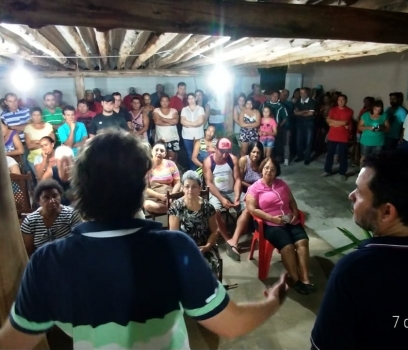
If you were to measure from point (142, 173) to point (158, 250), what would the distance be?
22 centimetres

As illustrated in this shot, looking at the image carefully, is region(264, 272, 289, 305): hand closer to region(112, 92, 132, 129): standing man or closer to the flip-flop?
the flip-flop

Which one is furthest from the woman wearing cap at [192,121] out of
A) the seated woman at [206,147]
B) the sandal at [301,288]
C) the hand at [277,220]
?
the sandal at [301,288]

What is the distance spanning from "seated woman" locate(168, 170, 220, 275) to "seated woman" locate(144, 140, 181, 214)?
0.95m

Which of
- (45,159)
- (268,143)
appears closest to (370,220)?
(45,159)

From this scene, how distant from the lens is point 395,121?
5.62 m

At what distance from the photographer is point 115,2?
172cm

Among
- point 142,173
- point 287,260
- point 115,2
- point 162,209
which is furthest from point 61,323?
point 162,209

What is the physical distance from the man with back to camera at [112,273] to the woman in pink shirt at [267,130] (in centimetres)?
555

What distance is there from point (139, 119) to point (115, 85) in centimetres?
291

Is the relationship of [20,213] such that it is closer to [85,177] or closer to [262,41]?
[85,177]

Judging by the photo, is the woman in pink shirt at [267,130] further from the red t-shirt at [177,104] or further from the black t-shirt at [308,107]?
the red t-shirt at [177,104]

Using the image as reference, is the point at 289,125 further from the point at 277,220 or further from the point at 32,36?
the point at 32,36

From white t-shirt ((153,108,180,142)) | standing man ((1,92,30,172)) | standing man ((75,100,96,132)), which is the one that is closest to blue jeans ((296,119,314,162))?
white t-shirt ((153,108,180,142))

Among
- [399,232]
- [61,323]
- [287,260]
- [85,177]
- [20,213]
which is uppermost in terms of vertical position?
[85,177]
